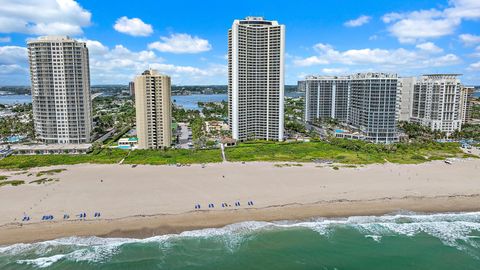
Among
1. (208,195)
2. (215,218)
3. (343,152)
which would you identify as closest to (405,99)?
(343,152)

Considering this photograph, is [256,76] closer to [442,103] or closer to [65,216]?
[442,103]

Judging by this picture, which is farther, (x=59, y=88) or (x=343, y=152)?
(x=59, y=88)

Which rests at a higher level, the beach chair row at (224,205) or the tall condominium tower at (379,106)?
the tall condominium tower at (379,106)

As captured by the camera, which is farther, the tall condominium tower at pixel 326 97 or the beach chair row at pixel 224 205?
the tall condominium tower at pixel 326 97

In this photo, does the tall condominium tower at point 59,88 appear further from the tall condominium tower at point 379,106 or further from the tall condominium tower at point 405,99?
the tall condominium tower at point 405,99

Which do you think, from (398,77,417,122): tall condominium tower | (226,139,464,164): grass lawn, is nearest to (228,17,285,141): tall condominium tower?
(226,139,464,164): grass lawn

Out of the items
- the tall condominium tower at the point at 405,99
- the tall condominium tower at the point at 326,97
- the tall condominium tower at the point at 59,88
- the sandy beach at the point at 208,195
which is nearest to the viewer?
the sandy beach at the point at 208,195

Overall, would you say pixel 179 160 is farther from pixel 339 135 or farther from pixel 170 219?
pixel 339 135

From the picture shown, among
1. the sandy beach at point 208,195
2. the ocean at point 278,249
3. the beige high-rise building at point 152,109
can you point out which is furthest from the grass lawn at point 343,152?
the ocean at point 278,249
